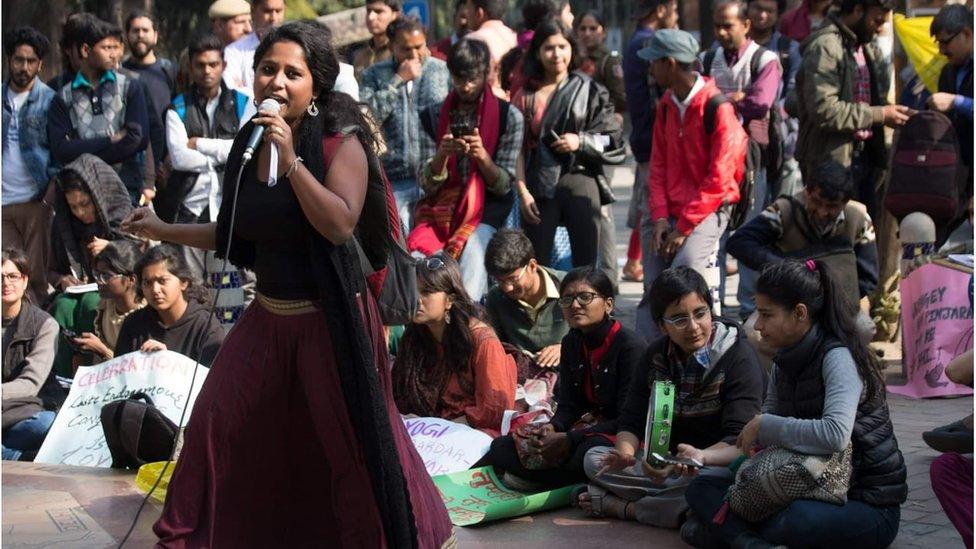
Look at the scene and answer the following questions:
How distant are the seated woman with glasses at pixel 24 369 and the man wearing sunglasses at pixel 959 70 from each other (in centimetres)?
466

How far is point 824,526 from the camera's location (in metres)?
4.83

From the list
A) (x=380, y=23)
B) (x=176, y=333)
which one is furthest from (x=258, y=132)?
(x=380, y=23)

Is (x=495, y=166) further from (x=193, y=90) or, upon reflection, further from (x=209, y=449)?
(x=209, y=449)

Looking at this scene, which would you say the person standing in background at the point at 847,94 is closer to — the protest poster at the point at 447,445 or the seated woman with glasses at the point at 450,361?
the seated woman with glasses at the point at 450,361

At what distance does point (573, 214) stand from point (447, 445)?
8.87ft

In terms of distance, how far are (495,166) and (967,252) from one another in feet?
8.15

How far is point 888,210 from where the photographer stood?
321 inches

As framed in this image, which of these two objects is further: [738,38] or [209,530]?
[738,38]

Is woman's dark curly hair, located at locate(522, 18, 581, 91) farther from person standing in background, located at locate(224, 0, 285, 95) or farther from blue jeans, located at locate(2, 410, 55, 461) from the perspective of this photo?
blue jeans, located at locate(2, 410, 55, 461)

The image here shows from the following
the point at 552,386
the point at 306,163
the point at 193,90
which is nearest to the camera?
the point at 306,163

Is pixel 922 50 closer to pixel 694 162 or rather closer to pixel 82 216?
pixel 694 162

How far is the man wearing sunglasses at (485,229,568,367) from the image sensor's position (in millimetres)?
6981

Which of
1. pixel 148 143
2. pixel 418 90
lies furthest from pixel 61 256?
pixel 418 90

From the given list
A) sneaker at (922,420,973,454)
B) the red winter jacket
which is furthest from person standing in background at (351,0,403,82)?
sneaker at (922,420,973,454)
